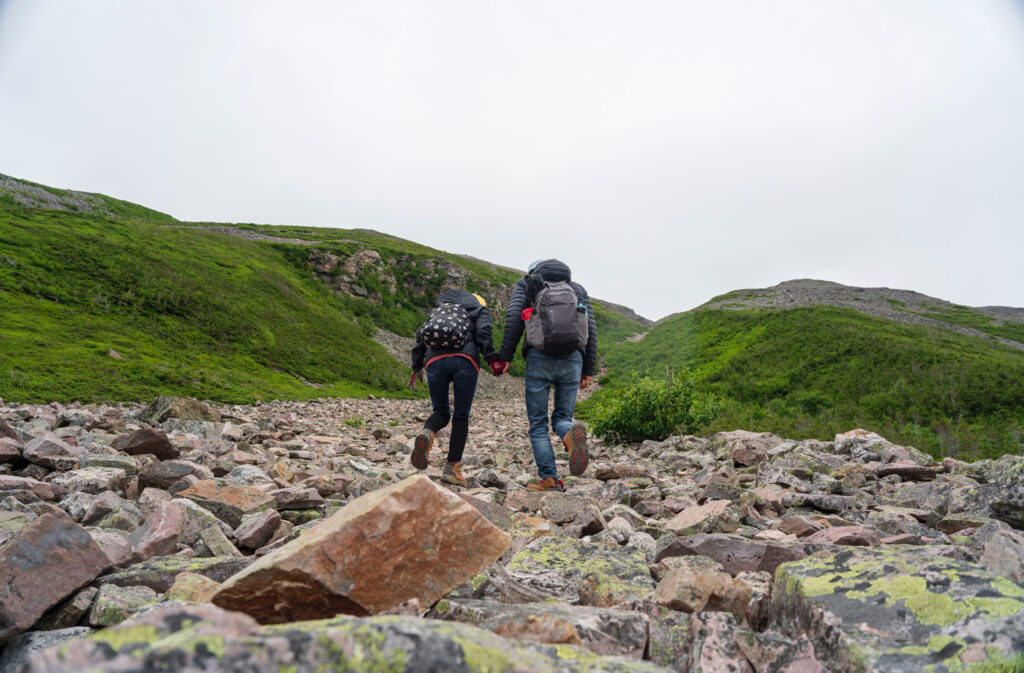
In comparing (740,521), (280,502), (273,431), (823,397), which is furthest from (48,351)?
(823,397)

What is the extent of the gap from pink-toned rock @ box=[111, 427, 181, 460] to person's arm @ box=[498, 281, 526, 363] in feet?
13.3

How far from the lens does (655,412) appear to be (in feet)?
38.3

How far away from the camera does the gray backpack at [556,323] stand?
5.82 metres

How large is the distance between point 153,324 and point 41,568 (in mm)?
32006

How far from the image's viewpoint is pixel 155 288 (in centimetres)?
3231

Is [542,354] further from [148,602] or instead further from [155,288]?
[155,288]

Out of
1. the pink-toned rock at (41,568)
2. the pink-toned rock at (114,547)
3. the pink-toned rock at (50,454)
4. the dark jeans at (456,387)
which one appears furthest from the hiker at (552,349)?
the pink-toned rock at (50,454)

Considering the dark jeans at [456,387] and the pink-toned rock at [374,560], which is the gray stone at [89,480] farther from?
the pink-toned rock at [374,560]

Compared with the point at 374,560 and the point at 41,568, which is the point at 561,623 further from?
the point at 41,568

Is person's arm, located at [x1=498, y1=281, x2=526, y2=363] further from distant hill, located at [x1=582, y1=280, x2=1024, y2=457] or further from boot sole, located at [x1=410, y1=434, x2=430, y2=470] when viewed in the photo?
distant hill, located at [x1=582, y1=280, x2=1024, y2=457]

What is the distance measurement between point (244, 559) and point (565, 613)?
1.71 m

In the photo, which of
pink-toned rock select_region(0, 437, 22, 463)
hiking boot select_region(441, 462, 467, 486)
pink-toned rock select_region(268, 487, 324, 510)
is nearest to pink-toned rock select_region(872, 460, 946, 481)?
hiking boot select_region(441, 462, 467, 486)

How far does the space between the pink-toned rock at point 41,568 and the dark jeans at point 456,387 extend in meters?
4.13

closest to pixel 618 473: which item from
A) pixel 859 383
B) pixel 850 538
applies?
pixel 850 538
